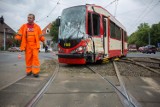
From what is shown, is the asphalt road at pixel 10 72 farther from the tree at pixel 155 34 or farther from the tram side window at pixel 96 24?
the tree at pixel 155 34

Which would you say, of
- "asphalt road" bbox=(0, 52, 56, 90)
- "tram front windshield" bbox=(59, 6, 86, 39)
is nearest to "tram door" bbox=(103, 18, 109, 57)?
"tram front windshield" bbox=(59, 6, 86, 39)

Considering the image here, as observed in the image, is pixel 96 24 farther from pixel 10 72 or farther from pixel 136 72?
pixel 10 72

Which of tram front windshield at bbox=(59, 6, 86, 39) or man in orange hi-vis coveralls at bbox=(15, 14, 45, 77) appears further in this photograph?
tram front windshield at bbox=(59, 6, 86, 39)

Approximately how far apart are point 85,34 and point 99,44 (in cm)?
126

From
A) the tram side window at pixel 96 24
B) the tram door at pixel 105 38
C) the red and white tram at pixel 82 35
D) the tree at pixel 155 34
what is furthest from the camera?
the tree at pixel 155 34

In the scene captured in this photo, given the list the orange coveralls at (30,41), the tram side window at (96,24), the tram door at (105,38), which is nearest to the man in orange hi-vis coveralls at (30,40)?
the orange coveralls at (30,41)

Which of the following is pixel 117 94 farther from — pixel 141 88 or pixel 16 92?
pixel 16 92

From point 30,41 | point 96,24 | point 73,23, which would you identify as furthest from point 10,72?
point 96,24

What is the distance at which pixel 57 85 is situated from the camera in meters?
6.27

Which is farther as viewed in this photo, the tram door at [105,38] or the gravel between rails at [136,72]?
the tram door at [105,38]

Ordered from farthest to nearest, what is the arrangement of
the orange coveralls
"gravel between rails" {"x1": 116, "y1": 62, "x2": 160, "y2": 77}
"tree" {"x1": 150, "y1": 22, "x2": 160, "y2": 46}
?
1. "tree" {"x1": 150, "y1": 22, "x2": 160, "y2": 46}
2. "gravel between rails" {"x1": 116, "y1": 62, "x2": 160, "y2": 77}
3. the orange coveralls

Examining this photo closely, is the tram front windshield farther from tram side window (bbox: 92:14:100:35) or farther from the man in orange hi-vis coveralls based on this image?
the man in orange hi-vis coveralls

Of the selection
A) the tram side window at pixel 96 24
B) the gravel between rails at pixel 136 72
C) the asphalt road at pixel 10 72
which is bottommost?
the gravel between rails at pixel 136 72

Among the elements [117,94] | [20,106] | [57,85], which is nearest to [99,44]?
[57,85]
